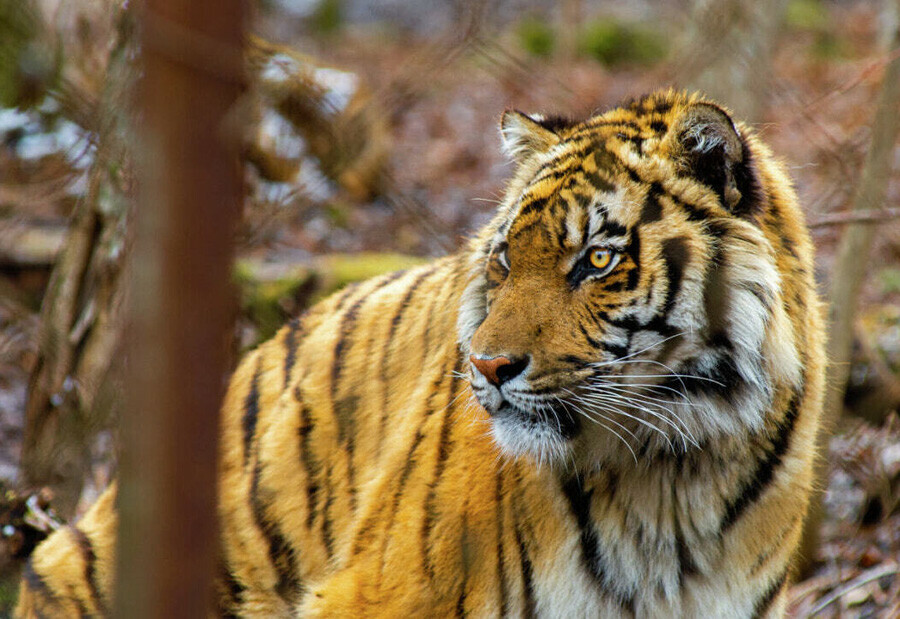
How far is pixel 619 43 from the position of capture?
1279 centimetres

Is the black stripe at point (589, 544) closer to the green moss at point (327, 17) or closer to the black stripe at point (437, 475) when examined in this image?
the black stripe at point (437, 475)

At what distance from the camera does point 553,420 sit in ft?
5.88

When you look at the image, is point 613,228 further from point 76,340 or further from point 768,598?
point 76,340

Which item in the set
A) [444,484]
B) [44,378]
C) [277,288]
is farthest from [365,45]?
[444,484]

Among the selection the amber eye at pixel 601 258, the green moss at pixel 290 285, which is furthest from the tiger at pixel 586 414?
the green moss at pixel 290 285

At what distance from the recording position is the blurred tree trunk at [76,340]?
11.1ft

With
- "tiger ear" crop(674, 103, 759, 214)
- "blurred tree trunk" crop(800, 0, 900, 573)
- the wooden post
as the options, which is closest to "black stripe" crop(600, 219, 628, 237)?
"tiger ear" crop(674, 103, 759, 214)

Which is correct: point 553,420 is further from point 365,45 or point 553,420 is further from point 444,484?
point 365,45

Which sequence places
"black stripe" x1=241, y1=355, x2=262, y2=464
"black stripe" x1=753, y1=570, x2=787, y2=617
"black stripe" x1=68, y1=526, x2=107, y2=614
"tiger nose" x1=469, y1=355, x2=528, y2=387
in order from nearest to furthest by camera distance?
"tiger nose" x1=469, y1=355, x2=528, y2=387 → "black stripe" x1=753, y1=570, x2=787, y2=617 → "black stripe" x1=68, y1=526, x2=107, y2=614 → "black stripe" x1=241, y1=355, x2=262, y2=464

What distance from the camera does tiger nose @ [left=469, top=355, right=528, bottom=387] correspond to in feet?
5.47

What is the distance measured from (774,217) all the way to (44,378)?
2.81 meters

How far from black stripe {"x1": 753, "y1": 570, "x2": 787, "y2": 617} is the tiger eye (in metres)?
0.87

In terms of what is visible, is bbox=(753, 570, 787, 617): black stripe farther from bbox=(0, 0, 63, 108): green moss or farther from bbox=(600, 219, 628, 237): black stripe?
bbox=(0, 0, 63, 108): green moss

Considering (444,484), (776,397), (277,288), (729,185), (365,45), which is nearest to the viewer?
(729,185)
